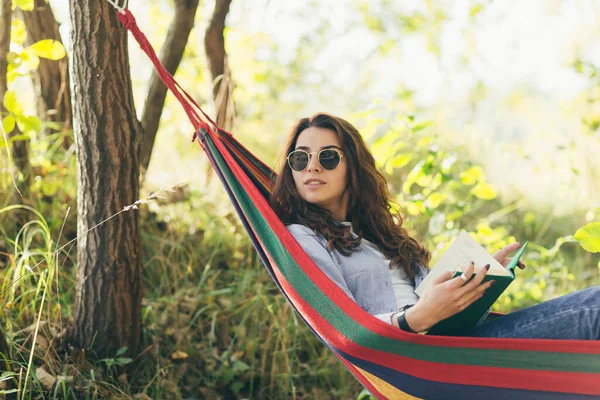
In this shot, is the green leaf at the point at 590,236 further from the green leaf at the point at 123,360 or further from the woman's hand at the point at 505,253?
the green leaf at the point at 123,360

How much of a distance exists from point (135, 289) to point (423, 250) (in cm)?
94

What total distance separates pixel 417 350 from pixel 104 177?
1086 mm

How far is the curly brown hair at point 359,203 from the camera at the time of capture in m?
1.95

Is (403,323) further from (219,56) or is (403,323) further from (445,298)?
(219,56)

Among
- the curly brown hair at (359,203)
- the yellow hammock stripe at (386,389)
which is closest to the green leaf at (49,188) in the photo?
the curly brown hair at (359,203)

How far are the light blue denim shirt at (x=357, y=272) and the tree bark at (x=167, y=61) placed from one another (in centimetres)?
127

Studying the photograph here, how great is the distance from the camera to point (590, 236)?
5.25 ft

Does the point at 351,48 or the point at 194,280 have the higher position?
the point at 351,48

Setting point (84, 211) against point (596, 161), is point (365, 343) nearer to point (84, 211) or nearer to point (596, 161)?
point (84, 211)

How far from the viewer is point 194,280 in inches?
114

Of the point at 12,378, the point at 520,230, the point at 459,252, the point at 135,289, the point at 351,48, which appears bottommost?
the point at 520,230

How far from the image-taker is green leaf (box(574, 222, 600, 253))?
1592 mm

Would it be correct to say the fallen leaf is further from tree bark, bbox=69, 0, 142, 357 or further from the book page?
the book page

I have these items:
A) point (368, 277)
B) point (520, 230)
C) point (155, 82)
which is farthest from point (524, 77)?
point (368, 277)
